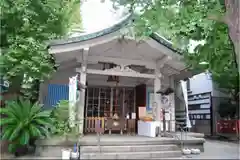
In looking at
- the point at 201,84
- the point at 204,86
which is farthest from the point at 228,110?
the point at 201,84

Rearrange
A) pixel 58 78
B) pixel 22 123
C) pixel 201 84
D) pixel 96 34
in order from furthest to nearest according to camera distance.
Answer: pixel 201 84 < pixel 58 78 < pixel 96 34 < pixel 22 123

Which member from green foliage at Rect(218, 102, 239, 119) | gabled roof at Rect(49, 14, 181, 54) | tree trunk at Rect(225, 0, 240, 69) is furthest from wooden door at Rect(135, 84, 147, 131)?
green foliage at Rect(218, 102, 239, 119)

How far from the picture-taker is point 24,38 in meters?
7.14

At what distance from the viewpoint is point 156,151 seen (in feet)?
25.0

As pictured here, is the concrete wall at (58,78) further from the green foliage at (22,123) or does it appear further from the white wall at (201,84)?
the white wall at (201,84)

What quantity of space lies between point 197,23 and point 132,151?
4.39m

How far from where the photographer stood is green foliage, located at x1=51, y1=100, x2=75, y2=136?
759 centimetres

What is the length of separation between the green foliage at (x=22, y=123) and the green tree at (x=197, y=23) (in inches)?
161

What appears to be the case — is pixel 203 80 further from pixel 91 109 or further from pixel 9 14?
pixel 9 14

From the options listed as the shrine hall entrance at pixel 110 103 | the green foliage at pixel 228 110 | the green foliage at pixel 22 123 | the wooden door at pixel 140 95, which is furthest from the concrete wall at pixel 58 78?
the green foliage at pixel 228 110

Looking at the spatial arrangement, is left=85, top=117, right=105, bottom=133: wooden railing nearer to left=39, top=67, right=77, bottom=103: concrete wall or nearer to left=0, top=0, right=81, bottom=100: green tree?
left=39, top=67, right=77, bottom=103: concrete wall

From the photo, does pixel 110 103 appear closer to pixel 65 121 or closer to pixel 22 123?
pixel 65 121

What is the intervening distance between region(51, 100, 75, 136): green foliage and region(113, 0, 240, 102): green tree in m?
3.56

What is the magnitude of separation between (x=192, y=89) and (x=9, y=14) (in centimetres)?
1536
